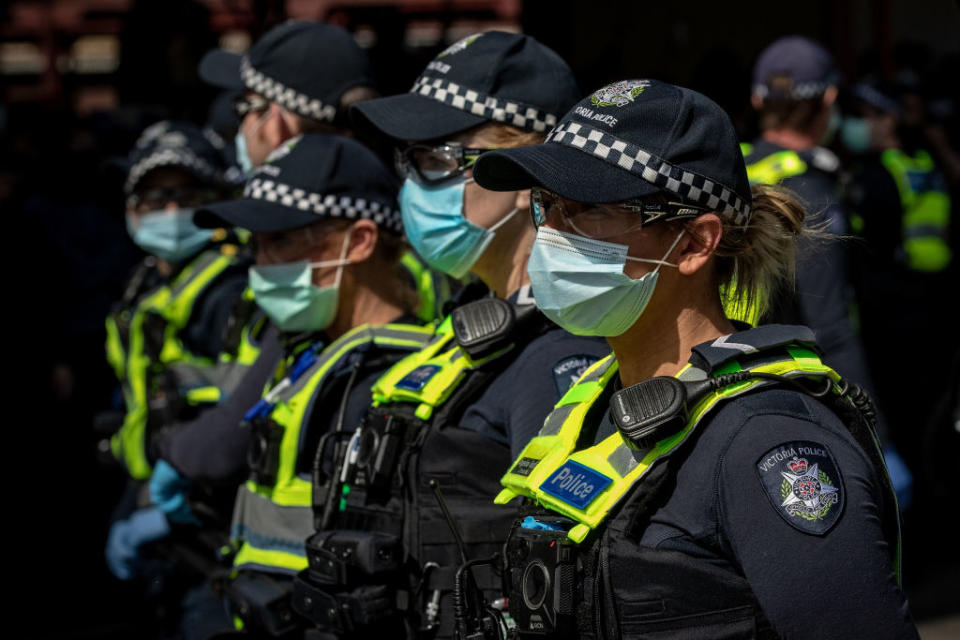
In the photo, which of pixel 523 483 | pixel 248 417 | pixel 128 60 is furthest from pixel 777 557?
pixel 128 60

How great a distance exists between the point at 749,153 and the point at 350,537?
9.04 feet

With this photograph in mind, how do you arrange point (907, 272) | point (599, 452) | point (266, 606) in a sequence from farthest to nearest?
point (907, 272) < point (266, 606) < point (599, 452)

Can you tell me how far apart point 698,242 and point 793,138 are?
2928 mm

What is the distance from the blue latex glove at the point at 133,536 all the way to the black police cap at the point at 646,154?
9.77 feet

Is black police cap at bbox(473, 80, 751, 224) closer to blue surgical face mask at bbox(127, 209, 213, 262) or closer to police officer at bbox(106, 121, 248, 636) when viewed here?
police officer at bbox(106, 121, 248, 636)

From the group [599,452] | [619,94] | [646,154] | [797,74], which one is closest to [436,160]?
[619,94]

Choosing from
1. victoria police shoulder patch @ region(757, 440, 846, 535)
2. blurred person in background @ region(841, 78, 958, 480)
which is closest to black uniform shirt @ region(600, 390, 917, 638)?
victoria police shoulder patch @ region(757, 440, 846, 535)

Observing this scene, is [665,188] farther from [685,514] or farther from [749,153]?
[749,153]

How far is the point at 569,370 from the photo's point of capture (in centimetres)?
277

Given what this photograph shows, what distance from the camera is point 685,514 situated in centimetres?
203

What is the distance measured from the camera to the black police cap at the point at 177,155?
16.8 ft

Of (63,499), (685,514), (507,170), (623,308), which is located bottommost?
(63,499)

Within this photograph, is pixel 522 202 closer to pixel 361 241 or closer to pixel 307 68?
pixel 361 241

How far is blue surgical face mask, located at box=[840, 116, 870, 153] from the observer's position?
7816mm
